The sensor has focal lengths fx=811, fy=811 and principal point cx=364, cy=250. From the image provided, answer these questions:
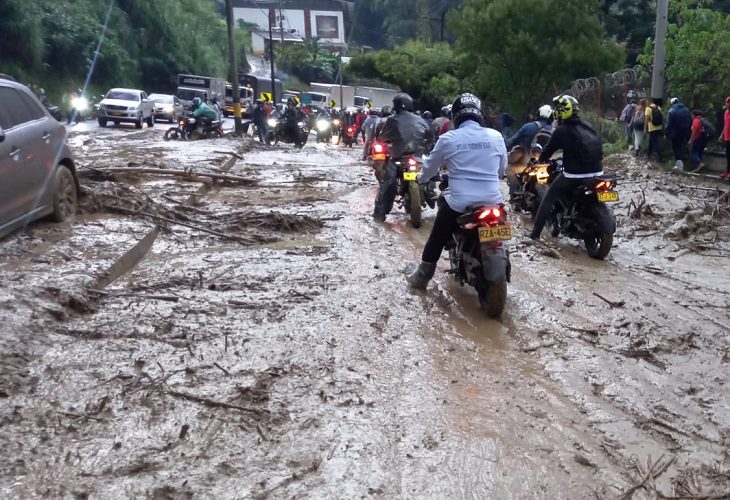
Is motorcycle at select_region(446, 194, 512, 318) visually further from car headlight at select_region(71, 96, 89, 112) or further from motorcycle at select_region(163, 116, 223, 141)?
car headlight at select_region(71, 96, 89, 112)

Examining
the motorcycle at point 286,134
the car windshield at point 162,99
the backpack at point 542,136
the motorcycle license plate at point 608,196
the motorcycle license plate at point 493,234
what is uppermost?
the backpack at point 542,136

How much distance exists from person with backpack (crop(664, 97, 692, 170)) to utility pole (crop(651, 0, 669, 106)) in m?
1.06

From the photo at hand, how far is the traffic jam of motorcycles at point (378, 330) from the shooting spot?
13.0 feet

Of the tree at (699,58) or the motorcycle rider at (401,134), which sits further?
the tree at (699,58)

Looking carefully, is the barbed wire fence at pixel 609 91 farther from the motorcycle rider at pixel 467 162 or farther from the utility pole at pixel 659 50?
the motorcycle rider at pixel 467 162

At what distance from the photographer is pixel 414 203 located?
10.4 metres

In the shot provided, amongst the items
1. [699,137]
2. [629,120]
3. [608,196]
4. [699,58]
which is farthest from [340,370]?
[629,120]

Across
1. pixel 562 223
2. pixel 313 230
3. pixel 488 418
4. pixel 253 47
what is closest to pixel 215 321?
pixel 488 418

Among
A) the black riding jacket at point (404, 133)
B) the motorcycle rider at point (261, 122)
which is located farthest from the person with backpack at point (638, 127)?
the motorcycle rider at point (261, 122)

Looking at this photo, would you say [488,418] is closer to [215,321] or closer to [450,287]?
[215,321]

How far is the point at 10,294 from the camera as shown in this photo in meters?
5.89

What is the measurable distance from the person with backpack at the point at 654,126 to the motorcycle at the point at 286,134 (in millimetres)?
13682

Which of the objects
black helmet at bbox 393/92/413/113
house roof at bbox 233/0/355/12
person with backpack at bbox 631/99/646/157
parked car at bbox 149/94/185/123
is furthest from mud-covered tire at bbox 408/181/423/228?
house roof at bbox 233/0/355/12

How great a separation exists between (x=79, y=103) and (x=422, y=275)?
37.2m
